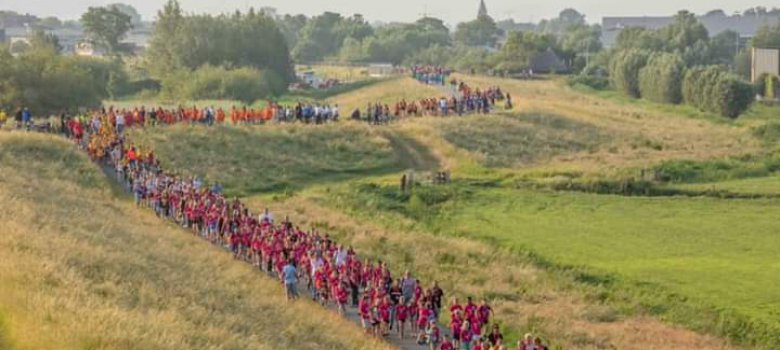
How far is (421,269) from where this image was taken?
35625mm

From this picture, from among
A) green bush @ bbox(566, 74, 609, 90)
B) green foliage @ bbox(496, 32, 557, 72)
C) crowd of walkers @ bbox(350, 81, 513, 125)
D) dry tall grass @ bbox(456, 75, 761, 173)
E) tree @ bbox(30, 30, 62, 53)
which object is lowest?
dry tall grass @ bbox(456, 75, 761, 173)

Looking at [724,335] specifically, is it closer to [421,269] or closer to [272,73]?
[421,269]

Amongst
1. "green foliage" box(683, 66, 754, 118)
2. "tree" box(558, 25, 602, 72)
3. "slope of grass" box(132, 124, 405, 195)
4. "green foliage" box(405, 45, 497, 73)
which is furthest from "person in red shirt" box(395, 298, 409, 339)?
"tree" box(558, 25, 602, 72)

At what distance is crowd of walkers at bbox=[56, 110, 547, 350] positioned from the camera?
24.2 m

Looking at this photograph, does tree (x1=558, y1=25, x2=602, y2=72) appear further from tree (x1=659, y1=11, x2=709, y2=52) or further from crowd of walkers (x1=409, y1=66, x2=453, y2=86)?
crowd of walkers (x1=409, y1=66, x2=453, y2=86)

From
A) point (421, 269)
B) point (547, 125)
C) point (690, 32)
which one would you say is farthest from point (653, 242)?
point (690, 32)

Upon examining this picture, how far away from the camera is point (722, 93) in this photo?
86.7m

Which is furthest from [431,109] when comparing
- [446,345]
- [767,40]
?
[767,40]

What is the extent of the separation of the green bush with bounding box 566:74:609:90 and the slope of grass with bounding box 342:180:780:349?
59622 millimetres

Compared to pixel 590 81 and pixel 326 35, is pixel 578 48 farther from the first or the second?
pixel 590 81

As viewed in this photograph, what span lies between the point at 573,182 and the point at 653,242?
12.7 meters

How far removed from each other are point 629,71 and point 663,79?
799cm

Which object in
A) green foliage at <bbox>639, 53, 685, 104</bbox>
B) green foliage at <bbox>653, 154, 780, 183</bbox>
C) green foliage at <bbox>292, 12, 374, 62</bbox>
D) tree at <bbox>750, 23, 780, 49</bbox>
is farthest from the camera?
green foliage at <bbox>292, 12, 374, 62</bbox>

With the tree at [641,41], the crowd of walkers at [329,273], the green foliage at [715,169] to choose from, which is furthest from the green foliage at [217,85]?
the tree at [641,41]
